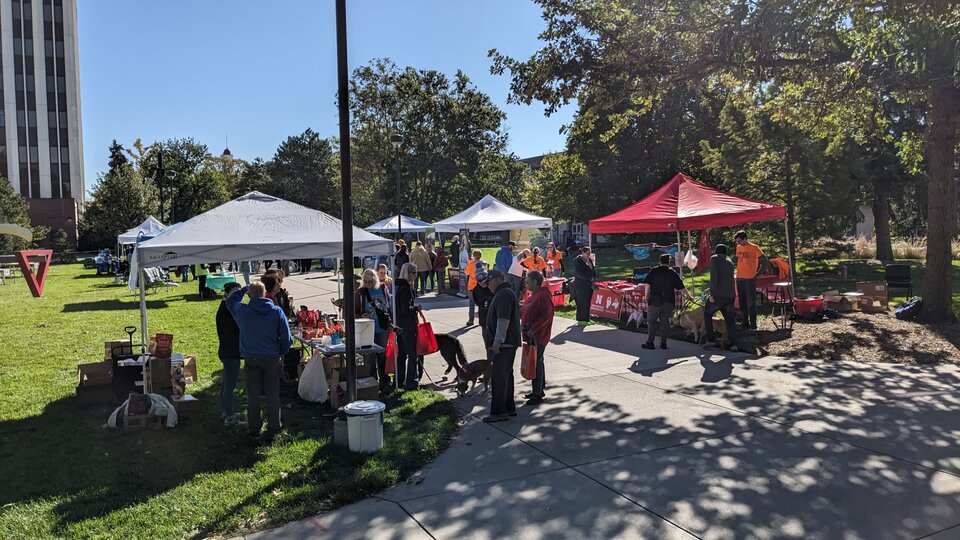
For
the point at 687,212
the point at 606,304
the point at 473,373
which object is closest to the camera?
the point at 473,373

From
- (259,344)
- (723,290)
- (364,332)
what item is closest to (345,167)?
(259,344)

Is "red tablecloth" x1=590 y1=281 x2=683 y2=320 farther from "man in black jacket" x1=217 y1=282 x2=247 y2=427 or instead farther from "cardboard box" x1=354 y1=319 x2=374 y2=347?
"man in black jacket" x1=217 y1=282 x2=247 y2=427

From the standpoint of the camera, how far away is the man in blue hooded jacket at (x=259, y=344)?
6465mm

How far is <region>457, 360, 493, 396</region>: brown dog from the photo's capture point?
8391 mm

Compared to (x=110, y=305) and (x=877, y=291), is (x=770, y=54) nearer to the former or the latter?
(x=877, y=291)

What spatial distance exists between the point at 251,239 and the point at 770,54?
10036mm

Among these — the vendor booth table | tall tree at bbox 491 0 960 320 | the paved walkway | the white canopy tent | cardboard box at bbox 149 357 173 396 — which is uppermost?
tall tree at bbox 491 0 960 320

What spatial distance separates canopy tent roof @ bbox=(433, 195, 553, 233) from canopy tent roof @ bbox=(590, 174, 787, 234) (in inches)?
193

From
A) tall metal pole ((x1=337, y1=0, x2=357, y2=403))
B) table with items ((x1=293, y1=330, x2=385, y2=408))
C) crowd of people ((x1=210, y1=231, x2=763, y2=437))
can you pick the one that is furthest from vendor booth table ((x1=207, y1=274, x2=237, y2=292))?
tall metal pole ((x1=337, y1=0, x2=357, y2=403))

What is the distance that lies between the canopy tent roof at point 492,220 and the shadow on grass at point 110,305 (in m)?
8.99

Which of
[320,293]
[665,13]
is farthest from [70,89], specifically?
[665,13]

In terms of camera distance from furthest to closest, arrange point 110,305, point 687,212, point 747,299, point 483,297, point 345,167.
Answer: point 110,305, point 687,212, point 747,299, point 483,297, point 345,167

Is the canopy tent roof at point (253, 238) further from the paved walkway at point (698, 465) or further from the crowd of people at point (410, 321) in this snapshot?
the paved walkway at point (698, 465)

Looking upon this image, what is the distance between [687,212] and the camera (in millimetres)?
13484
